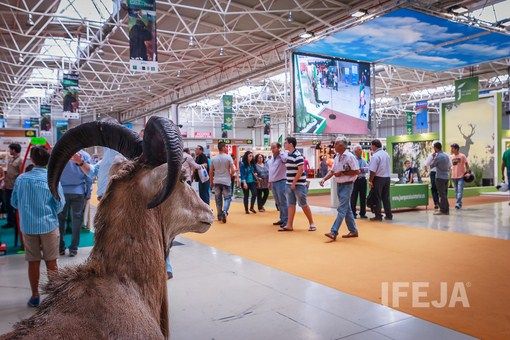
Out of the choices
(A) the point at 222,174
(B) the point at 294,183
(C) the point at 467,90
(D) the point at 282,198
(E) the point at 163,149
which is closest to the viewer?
(E) the point at 163,149

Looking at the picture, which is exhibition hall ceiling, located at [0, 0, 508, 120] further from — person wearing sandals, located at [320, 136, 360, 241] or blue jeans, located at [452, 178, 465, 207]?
blue jeans, located at [452, 178, 465, 207]

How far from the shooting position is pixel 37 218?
132 inches

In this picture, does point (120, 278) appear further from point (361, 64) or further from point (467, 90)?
point (467, 90)

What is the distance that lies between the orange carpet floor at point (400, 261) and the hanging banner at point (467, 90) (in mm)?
9940

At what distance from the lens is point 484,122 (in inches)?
586

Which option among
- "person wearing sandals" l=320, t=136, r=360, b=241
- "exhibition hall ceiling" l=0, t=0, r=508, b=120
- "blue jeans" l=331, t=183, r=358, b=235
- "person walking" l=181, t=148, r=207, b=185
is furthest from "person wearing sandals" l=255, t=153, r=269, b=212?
"person walking" l=181, t=148, r=207, b=185

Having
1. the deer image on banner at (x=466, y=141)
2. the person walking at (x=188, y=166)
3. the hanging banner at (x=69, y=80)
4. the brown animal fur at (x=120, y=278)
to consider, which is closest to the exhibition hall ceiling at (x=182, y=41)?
the hanging banner at (x=69, y=80)

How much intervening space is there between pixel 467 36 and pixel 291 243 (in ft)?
24.7

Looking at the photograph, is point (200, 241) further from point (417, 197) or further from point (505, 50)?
point (505, 50)

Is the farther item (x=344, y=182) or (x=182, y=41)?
(x=182, y=41)

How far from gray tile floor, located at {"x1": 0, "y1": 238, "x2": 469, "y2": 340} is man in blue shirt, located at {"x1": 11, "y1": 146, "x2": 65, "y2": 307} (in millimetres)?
421

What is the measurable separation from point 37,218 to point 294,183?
4158mm

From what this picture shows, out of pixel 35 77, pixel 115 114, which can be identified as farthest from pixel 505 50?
pixel 115 114

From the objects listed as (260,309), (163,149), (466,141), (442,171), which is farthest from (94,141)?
(466,141)
